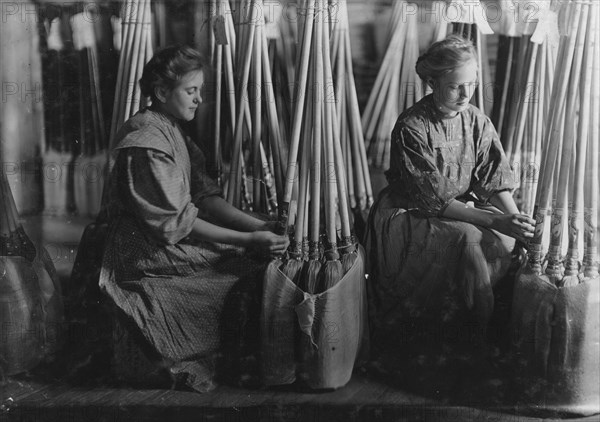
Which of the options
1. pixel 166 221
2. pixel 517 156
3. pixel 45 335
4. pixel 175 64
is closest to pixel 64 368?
pixel 45 335

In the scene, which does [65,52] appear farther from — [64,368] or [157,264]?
[64,368]

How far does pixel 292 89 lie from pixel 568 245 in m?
0.83

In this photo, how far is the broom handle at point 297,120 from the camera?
2.01m

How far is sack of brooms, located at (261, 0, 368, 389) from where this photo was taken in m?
2.03

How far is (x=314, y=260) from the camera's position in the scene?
6.79ft

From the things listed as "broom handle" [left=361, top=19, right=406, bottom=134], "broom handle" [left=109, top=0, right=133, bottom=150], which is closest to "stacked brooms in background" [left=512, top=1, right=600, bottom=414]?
"broom handle" [left=361, top=19, right=406, bottom=134]

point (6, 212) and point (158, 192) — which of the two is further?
point (6, 212)

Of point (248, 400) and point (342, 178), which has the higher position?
point (342, 178)

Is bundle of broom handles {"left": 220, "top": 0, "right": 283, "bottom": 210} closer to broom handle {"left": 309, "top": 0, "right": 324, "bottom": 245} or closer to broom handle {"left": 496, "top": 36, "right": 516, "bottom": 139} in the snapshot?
broom handle {"left": 309, "top": 0, "right": 324, "bottom": 245}

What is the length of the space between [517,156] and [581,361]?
1.84 feet

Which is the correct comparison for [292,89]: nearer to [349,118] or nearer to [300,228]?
[349,118]

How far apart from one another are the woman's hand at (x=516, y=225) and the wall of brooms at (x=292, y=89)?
5cm

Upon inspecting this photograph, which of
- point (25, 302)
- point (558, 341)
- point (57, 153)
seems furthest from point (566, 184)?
point (25, 302)

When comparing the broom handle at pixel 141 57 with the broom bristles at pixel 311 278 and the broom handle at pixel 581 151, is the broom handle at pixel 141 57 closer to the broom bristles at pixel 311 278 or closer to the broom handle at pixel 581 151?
the broom bristles at pixel 311 278
